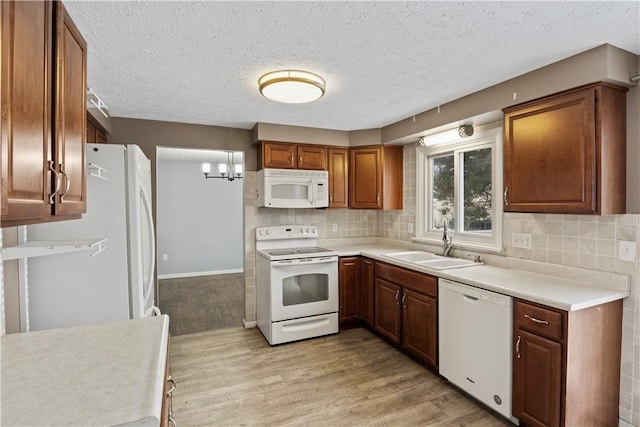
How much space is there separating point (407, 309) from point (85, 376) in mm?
2431

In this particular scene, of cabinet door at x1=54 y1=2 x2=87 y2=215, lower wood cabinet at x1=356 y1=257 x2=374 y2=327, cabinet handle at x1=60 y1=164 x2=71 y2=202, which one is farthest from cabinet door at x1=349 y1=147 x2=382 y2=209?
cabinet handle at x1=60 y1=164 x2=71 y2=202

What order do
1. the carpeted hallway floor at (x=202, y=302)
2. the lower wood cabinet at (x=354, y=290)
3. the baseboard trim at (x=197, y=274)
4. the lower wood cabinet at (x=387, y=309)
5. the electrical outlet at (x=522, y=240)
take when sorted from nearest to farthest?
the electrical outlet at (x=522, y=240) → the lower wood cabinet at (x=387, y=309) → the lower wood cabinet at (x=354, y=290) → the carpeted hallway floor at (x=202, y=302) → the baseboard trim at (x=197, y=274)

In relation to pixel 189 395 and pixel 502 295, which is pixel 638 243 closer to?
pixel 502 295

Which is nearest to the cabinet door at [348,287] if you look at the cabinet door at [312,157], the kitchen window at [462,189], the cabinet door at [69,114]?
the kitchen window at [462,189]

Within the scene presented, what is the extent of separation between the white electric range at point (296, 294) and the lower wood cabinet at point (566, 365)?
6.06 feet

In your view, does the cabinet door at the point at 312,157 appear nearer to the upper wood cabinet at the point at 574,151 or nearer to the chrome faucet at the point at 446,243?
the chrome faucet at the point at 446,243

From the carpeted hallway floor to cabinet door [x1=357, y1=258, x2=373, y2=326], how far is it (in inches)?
57.5

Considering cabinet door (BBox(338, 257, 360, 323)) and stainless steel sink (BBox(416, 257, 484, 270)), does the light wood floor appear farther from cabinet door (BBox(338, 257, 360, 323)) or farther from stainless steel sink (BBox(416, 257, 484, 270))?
stainless steel sink (BBox(416, 257, 484, 270))

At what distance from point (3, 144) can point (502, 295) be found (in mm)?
2373

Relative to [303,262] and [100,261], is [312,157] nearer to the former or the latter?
[303,262]

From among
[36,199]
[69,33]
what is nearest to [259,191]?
[69,33]

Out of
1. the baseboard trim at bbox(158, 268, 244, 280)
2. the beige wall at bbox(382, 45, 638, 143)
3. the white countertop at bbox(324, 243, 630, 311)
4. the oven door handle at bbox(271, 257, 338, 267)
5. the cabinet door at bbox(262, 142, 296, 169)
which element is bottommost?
the baseboard trim at bbox(158, 268, 244, 280)

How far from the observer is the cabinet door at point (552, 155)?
184 centimetres

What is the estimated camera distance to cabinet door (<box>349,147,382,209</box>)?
12.4 feet
